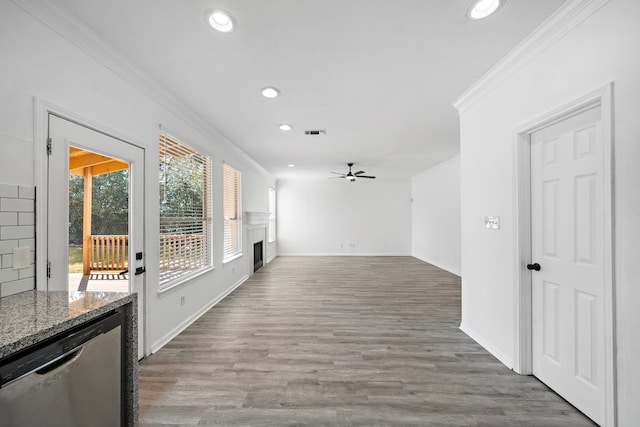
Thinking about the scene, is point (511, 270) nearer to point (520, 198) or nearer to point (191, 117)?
point (520, 198)

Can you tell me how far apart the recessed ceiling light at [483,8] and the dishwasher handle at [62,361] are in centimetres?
266

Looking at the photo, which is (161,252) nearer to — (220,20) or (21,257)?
(21,257)

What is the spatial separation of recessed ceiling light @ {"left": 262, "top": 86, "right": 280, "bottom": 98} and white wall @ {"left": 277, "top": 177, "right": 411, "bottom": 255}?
6.18 m

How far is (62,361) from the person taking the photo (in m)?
1.02

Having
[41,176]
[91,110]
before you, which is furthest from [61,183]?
[91,110]

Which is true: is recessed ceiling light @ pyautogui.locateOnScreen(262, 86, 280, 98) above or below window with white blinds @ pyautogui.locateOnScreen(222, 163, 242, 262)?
above

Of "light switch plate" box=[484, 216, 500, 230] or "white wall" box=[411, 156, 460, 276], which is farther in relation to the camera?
"white wall" box=[411, 156, 460, 276]

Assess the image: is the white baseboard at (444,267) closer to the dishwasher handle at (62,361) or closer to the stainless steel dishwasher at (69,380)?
the stainless steel dishwasher at (69,380)

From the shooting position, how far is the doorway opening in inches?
70.7

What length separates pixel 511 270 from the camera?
2.23m

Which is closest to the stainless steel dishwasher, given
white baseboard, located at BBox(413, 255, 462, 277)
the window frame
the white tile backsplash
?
the white tile backsplash

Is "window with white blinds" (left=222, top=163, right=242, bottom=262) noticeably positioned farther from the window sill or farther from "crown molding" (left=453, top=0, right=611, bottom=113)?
"crown molding" (left=453, top=0, right=611, bottom=113)

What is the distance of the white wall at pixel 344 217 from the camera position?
28.9ft

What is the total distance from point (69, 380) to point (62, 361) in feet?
0.31
